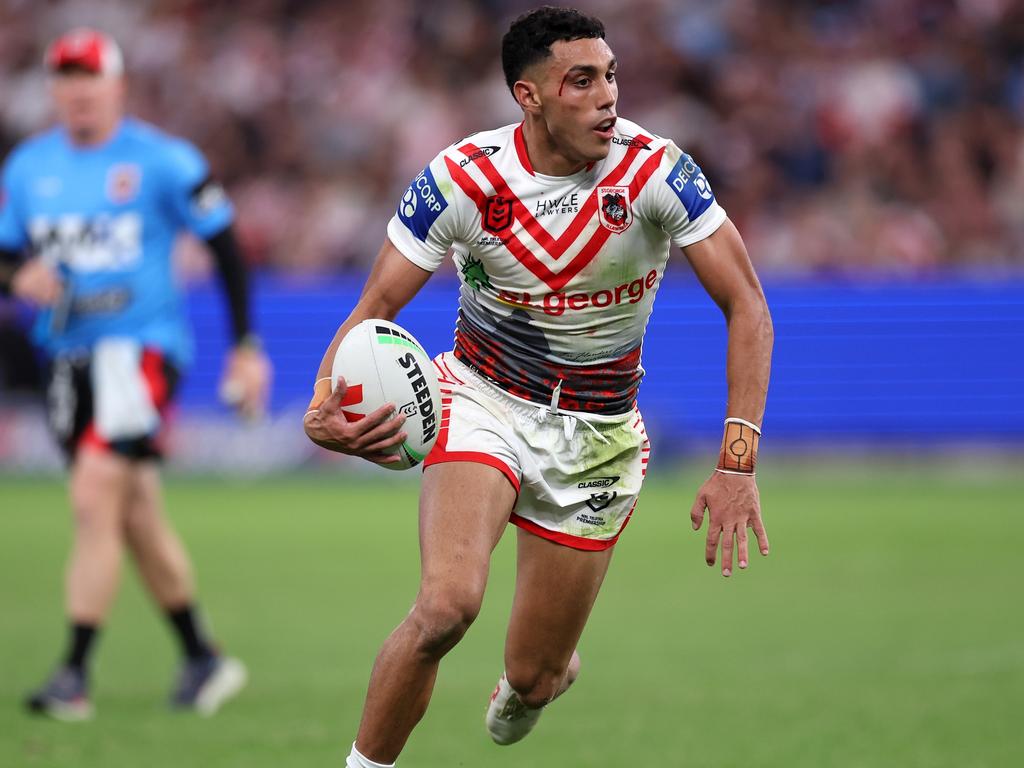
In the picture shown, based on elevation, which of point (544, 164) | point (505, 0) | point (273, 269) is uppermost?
point (544, 164)

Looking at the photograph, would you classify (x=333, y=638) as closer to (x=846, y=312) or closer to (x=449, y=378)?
(x=449, y=378)

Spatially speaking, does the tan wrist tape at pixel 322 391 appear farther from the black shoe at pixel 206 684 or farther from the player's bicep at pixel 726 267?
the black shoe at pixel 206 684

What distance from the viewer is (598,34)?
218 inches

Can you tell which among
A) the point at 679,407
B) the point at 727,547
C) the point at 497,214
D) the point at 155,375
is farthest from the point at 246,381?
the point at 679,407

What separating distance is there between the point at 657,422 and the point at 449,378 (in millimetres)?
10227

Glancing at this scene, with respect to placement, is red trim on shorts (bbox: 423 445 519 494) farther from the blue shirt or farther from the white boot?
the blue shirt

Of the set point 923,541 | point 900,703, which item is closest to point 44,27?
point 923,541

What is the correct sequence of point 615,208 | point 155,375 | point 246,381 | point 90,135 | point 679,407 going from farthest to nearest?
1. point 679,407
2. point 90,135
3. point 155,375
4. point 246,381
5. point 615,208

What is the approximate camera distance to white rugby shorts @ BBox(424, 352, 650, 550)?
5.67 meters

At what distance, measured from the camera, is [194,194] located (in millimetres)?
8094

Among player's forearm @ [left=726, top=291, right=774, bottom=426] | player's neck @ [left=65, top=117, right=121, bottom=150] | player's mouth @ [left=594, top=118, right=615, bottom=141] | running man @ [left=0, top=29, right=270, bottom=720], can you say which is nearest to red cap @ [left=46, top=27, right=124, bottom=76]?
running man @ [left=0, top=29, right=270, bottom=720]

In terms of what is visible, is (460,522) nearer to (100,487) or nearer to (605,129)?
(605,129)

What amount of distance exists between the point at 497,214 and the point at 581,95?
1.59 feet

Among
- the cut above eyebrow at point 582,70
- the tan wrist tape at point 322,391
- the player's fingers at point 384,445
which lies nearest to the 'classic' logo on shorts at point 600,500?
the player's fingers at point 384,445
